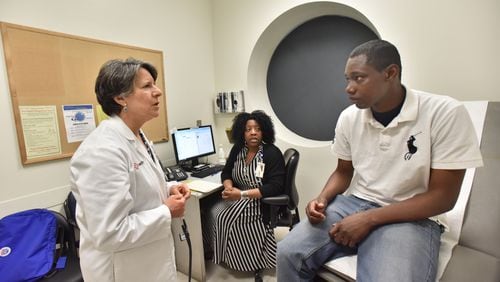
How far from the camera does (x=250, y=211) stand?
6.69ft

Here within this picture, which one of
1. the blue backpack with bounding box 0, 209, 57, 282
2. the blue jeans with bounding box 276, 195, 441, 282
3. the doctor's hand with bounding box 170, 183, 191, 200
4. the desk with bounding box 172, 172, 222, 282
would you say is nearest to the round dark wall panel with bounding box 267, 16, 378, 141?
the desk with bounding box 172, 172, 222, 282

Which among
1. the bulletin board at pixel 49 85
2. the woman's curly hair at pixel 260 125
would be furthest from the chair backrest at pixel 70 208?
the woman's curly hair at pixel 260 125

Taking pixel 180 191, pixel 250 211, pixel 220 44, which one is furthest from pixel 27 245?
pixel 220 44

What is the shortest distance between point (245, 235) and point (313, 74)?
1.79 metres

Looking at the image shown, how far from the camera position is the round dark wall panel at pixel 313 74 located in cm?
258

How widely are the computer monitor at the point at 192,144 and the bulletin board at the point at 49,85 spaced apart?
71cm

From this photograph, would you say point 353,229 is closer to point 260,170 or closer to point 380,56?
point 380,56

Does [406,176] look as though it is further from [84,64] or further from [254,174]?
[84,64]

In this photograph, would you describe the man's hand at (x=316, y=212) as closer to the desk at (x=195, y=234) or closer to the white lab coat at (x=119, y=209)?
the white lab coat at (x=119, y=209)

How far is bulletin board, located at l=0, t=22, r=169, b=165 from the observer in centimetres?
160

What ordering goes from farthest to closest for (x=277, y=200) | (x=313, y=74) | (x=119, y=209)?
(x=313, y=74)
(x=277, y=200)
(x=119, y=209)

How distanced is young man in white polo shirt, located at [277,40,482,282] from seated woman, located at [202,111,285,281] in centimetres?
73

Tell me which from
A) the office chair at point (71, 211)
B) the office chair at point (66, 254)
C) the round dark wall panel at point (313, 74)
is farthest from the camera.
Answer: the round dark wall panel at point (313, 74)

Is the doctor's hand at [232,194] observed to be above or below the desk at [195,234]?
above
